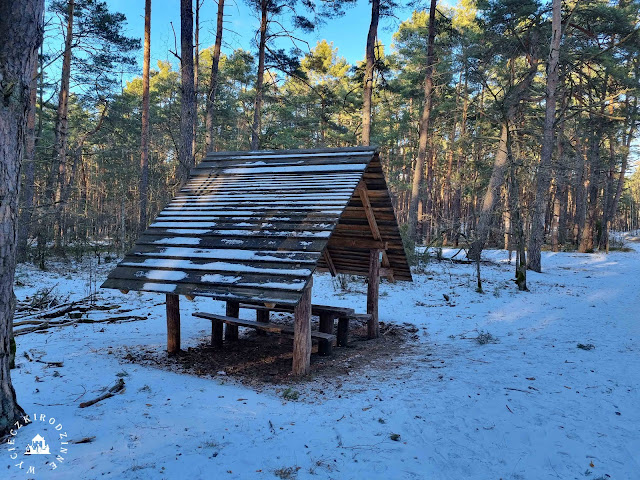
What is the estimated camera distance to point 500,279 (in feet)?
50.3

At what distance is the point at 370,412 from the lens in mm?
4543

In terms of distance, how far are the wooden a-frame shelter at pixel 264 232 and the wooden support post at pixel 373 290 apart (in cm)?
2

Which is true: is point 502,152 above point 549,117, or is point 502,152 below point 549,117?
below

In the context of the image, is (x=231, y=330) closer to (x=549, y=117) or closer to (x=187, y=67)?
(x=187, y=67)


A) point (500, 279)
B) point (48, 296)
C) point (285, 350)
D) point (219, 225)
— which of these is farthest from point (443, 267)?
point (48, 296)

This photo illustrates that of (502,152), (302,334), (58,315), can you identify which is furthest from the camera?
(502,152)

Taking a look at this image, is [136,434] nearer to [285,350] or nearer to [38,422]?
[38,422]

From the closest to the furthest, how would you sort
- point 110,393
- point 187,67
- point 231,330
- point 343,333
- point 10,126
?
point 10,126 → point 110,393 → point 343,333 → point 231,330 → point 187,67

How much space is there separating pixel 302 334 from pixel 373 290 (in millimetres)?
3071

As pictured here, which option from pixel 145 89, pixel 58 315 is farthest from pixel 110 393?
pixel 145 89

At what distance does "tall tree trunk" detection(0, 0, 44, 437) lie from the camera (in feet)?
11.5

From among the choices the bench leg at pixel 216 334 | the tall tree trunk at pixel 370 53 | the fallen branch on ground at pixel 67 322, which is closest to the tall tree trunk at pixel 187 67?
the fallen branch on ground at pixel 67 322

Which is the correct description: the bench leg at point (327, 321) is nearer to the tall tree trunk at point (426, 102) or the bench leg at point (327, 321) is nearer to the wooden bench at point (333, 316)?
the wooden bench at point (333, 316)

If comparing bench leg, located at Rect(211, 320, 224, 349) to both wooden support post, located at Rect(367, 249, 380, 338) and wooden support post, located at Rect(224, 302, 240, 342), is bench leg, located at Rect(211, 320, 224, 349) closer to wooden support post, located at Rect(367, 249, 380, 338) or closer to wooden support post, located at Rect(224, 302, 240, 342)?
wooden support post, located at Rect(224, 302, 240, 342)
